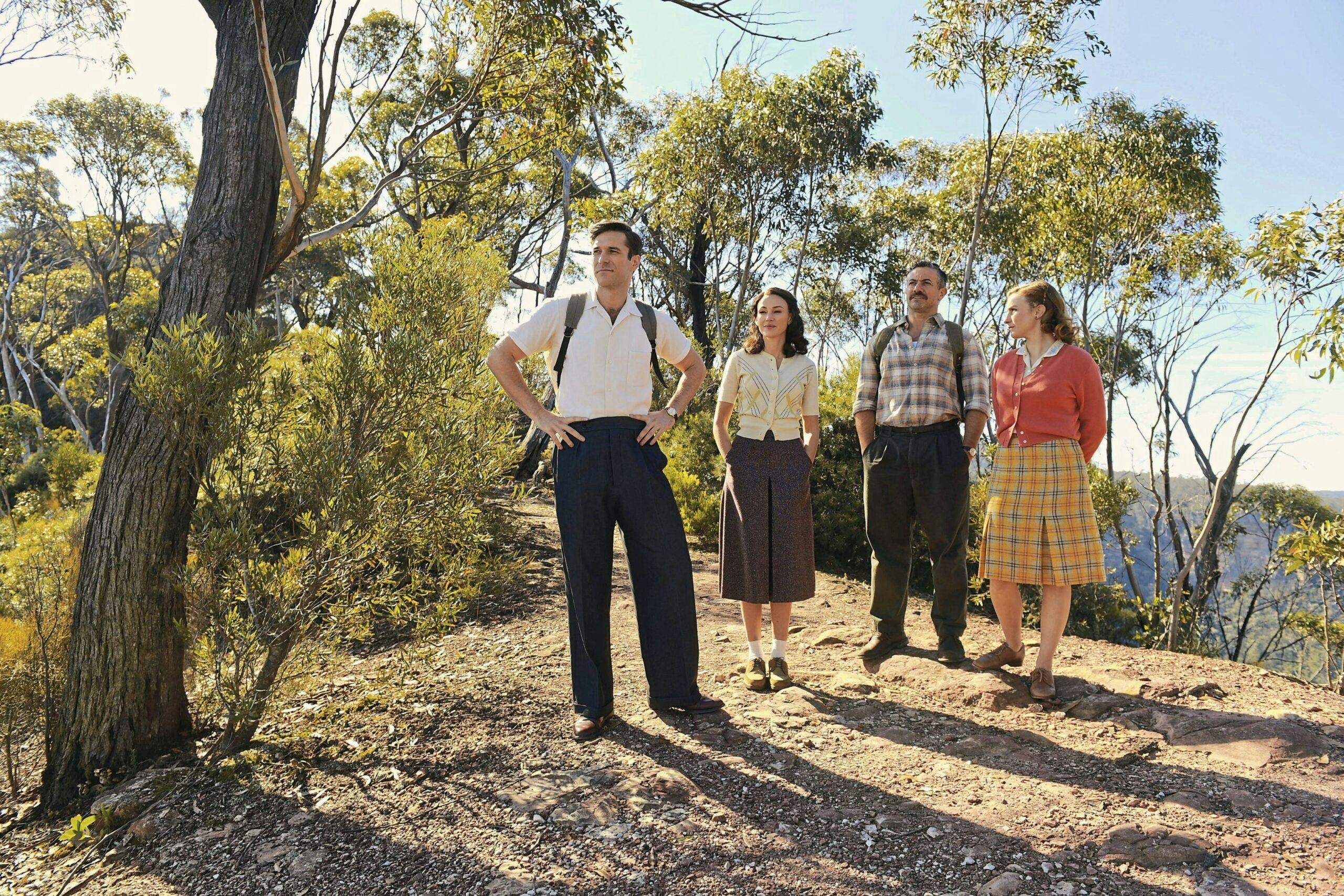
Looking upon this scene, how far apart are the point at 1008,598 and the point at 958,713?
0.64m

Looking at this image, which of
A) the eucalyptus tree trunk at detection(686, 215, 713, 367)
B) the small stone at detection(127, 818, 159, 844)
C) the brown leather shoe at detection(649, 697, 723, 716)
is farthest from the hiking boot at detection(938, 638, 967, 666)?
the eucalyptus tree trunk at detection(686, 215, 713, 367)

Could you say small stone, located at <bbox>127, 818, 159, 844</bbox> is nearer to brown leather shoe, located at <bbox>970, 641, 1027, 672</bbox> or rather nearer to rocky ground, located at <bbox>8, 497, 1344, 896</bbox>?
rocky ground, located at <bbox>8, 497, 1344, 896</bbox>

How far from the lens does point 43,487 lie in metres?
17.7

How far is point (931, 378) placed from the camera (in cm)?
393

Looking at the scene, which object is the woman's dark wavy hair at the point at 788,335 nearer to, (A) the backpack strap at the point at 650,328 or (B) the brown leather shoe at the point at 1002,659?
(A) the backpack strap at the point at 650,328

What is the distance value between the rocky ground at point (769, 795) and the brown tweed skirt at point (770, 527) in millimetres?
547

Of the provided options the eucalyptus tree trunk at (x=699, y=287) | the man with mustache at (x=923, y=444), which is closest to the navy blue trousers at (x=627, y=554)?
the man with mustache at (x=923, y=444)

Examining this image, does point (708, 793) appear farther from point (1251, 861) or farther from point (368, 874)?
point (1251, 861)

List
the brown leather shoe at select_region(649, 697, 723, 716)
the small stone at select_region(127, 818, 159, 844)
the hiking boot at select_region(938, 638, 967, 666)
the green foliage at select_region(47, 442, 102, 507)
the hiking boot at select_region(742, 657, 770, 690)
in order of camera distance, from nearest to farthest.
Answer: the small stone at select_region(127, 818, 159, 844), the brown leather shoe at select_region(649, 697, 723, 716), the hiking boot at select_region(742, 657, 770, 690), the hiking boot at select_region(938, 638, 967, 666), the green foliage at select_region(47, 442, 102, 507)

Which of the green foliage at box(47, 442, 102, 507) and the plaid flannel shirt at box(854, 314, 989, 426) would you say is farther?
the green foliage at box(47, 442, 102, 507)

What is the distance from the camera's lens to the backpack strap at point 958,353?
393 cm

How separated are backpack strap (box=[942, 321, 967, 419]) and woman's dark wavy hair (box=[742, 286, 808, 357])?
74cm

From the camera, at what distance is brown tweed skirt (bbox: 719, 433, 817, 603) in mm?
3742

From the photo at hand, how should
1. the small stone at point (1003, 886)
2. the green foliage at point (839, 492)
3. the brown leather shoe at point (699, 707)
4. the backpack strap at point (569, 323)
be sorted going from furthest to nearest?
the green foliage at point (839, 492)
the brown leather shoe at point (699, 707)
the backpack strap at point (569, 323)
the small stone at point (1003, 886)
